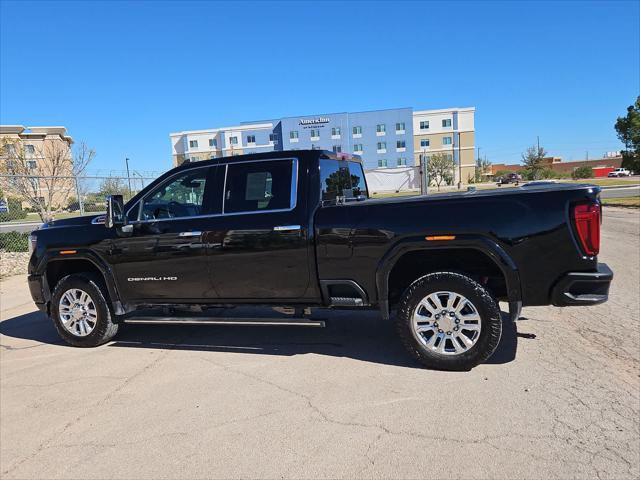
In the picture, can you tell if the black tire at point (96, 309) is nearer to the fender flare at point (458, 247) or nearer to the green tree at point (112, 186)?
the fender flare at point (458, 247)

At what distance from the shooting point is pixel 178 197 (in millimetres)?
5355

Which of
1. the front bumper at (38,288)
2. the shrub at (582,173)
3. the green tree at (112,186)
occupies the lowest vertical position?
the front bumper at (38,288)

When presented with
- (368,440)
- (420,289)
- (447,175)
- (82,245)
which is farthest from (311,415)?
(447,175)

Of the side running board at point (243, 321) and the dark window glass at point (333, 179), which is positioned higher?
the dark window glass at point (333, 179)

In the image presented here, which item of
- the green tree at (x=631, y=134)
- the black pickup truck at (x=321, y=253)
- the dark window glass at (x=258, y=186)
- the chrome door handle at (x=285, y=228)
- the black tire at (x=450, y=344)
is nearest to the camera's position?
the black pickup truck at (x=321, y=253)

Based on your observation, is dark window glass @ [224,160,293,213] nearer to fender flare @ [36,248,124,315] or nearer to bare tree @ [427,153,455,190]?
fender flare @ [36,248,124,315]

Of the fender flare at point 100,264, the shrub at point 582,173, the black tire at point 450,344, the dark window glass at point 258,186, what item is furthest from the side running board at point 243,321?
the shrub at point 582,173

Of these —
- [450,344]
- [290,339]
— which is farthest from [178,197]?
[450,344]

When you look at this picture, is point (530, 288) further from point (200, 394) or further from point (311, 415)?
point (200, 394)

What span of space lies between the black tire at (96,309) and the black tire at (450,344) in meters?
3.40

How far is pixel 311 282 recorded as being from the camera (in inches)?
183

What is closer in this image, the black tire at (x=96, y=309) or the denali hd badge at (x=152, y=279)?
the denali hd badge at (x=152, y=279)

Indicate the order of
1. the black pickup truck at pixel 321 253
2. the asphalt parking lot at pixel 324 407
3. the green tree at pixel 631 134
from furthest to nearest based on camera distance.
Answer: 1. the green tree at pixel 631 134
2. the black pickup truck at pixel 321 253
3. the asphalt parking lot at pixel 324 407

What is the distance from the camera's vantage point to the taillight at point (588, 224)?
380 centimetres
